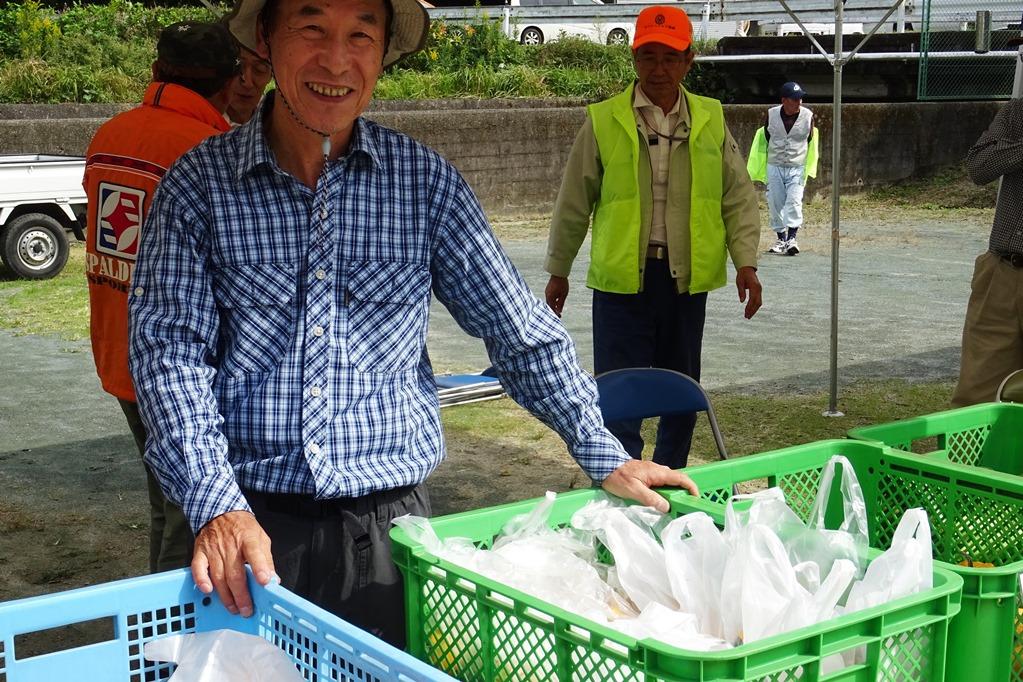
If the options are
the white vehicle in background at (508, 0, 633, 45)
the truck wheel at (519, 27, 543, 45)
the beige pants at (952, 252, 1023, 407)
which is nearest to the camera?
the beige pants at (952, 252, 1023, 407)

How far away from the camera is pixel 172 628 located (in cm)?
188

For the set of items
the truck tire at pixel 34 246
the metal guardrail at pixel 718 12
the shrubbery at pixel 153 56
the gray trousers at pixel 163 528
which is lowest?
the truck tire at pixel 34 246

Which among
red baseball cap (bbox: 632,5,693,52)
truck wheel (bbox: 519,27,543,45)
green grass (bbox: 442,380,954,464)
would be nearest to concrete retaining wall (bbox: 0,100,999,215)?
truck wheel (bbox: 519,27,543,45)

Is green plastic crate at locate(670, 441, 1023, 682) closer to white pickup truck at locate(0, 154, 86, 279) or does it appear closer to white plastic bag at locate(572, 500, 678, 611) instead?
white plastic bag at locate(572, 500, 678, 611)

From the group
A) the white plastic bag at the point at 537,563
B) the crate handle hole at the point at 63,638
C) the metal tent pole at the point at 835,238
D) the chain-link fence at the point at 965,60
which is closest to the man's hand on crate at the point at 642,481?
the white plastic bag at the point at 537,563

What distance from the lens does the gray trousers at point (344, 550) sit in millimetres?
2197

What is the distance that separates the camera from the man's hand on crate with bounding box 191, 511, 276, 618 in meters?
1.82

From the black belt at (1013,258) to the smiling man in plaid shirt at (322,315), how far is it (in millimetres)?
2908

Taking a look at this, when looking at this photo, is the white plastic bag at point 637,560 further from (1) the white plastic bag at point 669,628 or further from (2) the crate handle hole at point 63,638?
(2) the crate handle hole at point 63,638

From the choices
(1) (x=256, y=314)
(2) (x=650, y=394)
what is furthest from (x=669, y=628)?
(2) (x=650, y=394)

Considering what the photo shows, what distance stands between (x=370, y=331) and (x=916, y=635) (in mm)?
1011

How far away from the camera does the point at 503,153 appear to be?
15336 millimetres

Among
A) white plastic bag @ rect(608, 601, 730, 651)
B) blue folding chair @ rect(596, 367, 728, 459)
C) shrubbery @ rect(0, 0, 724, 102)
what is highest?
shrubbery @ rect(0, 0, 724, 102)

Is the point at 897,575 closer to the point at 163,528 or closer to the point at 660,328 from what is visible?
the point at 163,528
